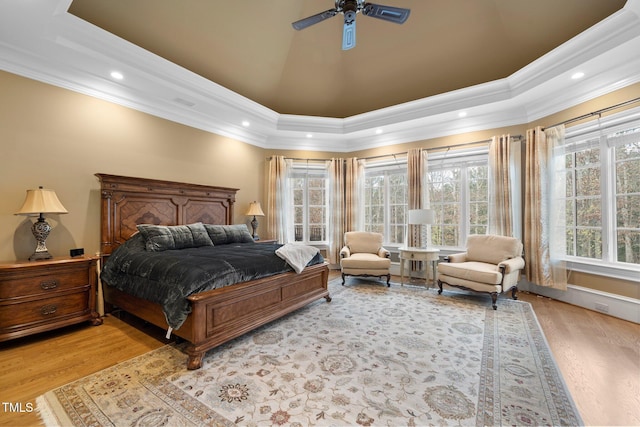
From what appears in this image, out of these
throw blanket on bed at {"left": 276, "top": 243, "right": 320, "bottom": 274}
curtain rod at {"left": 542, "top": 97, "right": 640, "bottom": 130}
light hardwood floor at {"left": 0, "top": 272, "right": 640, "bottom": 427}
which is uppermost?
curtain rod at {"left": 542, "top": 97, "right": 640, "bottom": 130}

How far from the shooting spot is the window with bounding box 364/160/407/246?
5.71m

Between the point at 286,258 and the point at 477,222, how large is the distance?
143 inches

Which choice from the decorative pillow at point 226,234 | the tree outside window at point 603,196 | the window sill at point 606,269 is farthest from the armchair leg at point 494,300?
the decorative pillow at point 226,234

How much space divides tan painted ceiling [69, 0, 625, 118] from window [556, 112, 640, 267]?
1.37 metres

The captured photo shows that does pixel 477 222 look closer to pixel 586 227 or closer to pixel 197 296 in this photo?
pixel 586 227

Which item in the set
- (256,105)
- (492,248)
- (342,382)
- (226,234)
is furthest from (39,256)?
(492,248)

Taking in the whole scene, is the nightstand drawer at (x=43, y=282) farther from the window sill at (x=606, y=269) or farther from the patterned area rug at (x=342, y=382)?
the window sill at (x=606, y=269)

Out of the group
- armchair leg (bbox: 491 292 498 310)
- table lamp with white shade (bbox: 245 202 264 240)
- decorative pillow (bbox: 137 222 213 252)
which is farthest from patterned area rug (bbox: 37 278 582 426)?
table lamp with white shade (bbox: 245 202 264 240)

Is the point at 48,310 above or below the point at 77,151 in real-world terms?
below

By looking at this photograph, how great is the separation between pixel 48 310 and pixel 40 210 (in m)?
1.00

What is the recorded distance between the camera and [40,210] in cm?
277

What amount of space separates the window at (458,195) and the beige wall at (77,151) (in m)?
0.68

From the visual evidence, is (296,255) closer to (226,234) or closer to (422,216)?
(226,234)

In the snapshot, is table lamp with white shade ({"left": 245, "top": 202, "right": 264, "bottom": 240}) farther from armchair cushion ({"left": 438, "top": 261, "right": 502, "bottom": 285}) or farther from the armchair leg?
the armchair leg
